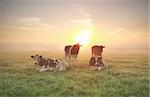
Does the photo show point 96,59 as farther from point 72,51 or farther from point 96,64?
point 72,51

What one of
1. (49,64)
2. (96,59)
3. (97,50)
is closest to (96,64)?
(96,59)

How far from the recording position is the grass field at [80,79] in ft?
10.7

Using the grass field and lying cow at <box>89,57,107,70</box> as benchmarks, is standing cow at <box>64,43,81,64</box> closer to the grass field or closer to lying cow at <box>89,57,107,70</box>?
the grass field

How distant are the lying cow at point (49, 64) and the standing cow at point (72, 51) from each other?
0.31 feet

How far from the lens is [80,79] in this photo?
3.36m

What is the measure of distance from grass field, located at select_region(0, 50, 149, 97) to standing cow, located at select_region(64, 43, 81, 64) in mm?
83

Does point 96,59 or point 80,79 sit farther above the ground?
point 96,59

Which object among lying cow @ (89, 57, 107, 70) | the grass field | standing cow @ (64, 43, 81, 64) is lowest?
the grass field

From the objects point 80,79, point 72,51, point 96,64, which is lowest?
point 80,79

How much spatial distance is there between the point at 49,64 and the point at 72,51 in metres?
0.33

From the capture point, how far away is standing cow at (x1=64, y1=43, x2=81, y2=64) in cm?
341

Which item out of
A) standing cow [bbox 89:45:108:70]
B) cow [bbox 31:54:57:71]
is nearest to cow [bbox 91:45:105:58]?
standing cow [bbox 89:45:108:70]

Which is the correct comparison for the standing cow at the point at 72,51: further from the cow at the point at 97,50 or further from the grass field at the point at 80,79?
the cow at the point at 97,50

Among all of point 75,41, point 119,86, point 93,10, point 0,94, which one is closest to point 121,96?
point 119,86
